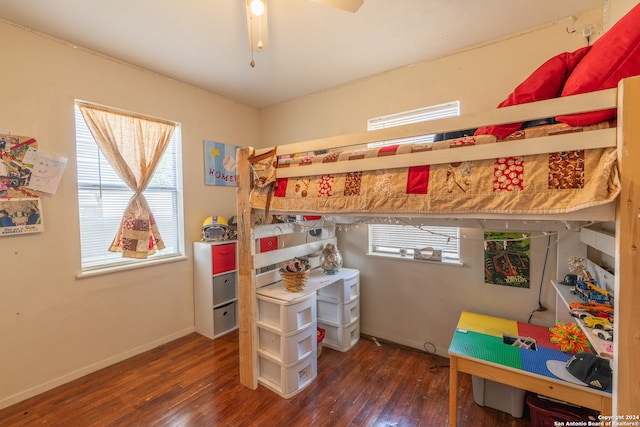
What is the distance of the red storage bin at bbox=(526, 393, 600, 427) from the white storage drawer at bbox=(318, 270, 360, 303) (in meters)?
1.39

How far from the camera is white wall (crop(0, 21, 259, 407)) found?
189 cm

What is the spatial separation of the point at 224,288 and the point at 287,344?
1.27 m

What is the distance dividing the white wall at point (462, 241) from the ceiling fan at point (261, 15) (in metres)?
1.11

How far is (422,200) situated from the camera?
1.28 m

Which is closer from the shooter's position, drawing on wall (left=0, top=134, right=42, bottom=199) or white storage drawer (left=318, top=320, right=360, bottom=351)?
drawing on wall (left=0, top=134, right=42, bottom=199)

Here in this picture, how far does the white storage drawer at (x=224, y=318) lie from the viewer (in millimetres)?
2827

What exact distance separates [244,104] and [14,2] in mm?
1974

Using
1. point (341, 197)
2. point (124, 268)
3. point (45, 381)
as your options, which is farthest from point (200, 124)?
point (45, 381)

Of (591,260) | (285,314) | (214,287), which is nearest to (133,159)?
(214,287)

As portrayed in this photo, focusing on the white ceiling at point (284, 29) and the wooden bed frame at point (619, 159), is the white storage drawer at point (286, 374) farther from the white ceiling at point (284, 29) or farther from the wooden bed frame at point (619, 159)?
the white ceiling at point (284, 29)

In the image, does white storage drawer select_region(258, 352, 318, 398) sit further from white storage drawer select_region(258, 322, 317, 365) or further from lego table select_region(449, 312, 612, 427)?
lego table select_region(449, 312, 612, 427)

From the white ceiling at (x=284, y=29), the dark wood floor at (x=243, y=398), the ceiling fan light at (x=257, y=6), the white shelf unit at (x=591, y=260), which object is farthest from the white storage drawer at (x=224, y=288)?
the white shelf unit at (x=591, y=260)

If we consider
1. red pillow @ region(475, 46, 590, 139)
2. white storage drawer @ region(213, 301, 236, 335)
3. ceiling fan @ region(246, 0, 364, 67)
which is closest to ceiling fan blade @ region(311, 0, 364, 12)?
ceiling fan @ region(246, 0, 364, 67)

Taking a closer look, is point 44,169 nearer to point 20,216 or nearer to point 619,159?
point 20,216
